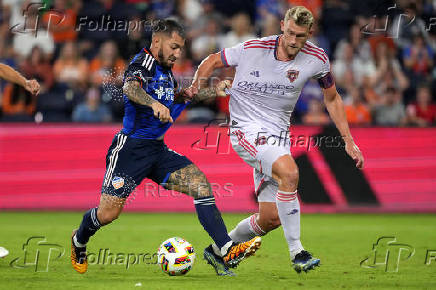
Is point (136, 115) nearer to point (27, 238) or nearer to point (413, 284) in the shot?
point (413, 284)

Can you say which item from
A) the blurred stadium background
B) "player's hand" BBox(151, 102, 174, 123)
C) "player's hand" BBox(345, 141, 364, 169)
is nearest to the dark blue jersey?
"player's hand" BBox(151, 102, 174, 123)

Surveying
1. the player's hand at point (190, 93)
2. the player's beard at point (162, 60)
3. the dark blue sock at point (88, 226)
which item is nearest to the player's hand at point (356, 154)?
the player's hand at point (190, 93)

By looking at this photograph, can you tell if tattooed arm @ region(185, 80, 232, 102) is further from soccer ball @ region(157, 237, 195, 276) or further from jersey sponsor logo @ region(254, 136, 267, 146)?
soccer ball @ region(157, 237, 195, 276)

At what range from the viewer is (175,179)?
280 inches

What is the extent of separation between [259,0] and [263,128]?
29.9ft

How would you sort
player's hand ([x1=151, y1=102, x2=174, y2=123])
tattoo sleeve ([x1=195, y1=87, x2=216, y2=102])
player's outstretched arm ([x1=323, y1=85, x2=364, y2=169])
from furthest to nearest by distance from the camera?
player's outstretched arm ([x1=323, y1=85, x2=364, y2=169]) < tattoo sleeve ([x1=195, y1=87, x2=216, y2=102]) < player's hand ([x1=151, y1=102, x2=174, y2=123])

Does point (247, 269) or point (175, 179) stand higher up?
point (175, 179)

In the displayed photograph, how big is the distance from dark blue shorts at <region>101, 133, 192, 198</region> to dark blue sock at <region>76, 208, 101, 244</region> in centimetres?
27

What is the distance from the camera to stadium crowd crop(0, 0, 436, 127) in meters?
13.9

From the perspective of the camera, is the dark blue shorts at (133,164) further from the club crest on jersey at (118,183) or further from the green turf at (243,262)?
the green turf at (243,262)

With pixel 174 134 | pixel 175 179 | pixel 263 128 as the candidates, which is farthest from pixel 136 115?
pixel 174 134

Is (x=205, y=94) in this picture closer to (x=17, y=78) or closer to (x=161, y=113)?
(x=161, y=113)

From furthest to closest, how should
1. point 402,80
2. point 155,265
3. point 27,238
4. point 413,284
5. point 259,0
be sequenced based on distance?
point 259,0
point 402,80
point 27,238
point 155,265
point 413,284

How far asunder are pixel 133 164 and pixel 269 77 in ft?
5.29
